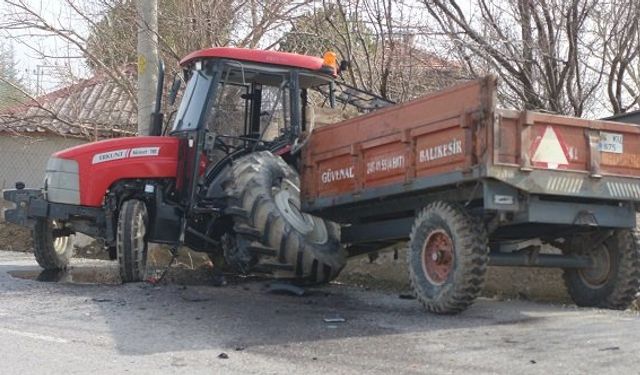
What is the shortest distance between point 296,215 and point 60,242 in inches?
165

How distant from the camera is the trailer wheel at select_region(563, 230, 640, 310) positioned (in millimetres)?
8023

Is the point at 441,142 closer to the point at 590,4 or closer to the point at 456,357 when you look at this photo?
the point at 456,357

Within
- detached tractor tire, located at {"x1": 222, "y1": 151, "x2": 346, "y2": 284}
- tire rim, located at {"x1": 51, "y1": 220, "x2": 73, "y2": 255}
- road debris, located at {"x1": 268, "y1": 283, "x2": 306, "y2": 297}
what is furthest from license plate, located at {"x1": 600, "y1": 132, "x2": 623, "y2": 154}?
tire rim, located at {"x1": 51, "y1": 220, "x2": 73, "y2": 255}

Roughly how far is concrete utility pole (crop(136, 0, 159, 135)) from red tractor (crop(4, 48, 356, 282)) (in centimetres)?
227

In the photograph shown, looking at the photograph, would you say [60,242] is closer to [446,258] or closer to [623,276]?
[446,258]

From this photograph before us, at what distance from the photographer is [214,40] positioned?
47.1 feet

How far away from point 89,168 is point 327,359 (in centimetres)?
509

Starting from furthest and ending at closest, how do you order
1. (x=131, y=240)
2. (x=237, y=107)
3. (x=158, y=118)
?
(x=158, y=118)
(x=237, y=107)
(x=131, y=240)

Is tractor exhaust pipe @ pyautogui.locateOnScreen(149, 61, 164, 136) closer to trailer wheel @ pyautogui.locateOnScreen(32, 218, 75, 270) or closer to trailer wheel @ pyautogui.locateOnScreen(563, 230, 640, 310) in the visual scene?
trailer wheel @ pyautogui.locateOnScreen(32, 218, 75, 270)

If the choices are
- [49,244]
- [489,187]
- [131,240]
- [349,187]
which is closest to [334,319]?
[349,187]

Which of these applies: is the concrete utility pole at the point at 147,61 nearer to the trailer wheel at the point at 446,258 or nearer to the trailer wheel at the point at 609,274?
the trailer wheel at the point at 446,258

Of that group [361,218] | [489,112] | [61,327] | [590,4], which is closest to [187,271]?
[361,218]

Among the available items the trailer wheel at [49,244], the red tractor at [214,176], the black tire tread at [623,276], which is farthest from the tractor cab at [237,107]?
the black tire tread at [623,276]

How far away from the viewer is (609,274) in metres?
8.28
